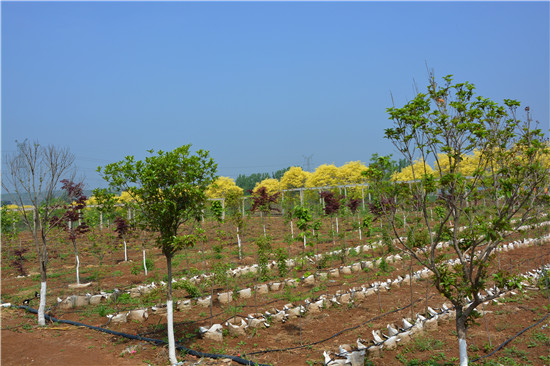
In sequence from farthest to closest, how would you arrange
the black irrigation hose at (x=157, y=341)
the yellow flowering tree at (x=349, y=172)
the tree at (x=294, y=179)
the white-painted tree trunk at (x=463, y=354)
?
the tree at (x=294, y=179) → the yellow flowering tree at (x=349, y=172) → the black irrigation hose at (x=157, y=341) → the white-painted tree trunk at (x=463, y=354)

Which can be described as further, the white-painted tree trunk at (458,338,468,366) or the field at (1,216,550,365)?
the field at (1,216,550,365)

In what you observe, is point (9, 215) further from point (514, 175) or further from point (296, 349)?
point (514, 175)

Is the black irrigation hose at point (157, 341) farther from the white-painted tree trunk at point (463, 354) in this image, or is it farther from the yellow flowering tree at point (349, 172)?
the yellow flowering tree at point (349, 172)

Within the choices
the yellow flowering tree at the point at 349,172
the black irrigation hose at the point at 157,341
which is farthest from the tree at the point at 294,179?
the black irrigation hose at the point at 157,341

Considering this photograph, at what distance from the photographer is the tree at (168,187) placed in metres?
8.18

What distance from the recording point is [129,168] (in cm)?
829

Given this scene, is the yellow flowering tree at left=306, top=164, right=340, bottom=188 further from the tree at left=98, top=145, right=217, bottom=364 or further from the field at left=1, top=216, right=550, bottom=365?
the tree at left=98, top=145, right=217, bottom=364

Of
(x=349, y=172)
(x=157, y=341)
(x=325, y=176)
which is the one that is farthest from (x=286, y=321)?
(x=349, y=172)

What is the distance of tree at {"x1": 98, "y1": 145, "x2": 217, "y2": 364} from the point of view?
8.18 m

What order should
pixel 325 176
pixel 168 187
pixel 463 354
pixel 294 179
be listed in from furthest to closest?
1. pixel 294 179
2. pixel 325 176
3. pixel 168 187
4. pixel 463 354

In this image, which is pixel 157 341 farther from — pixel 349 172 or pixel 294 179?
pixel 294 179

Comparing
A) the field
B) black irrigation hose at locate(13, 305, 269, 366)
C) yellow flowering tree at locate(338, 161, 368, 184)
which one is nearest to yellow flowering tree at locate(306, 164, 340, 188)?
yellow flowering tree at locate(338, 161, 368, 184)

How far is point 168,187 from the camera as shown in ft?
27.6

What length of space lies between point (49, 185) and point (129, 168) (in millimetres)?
4560
